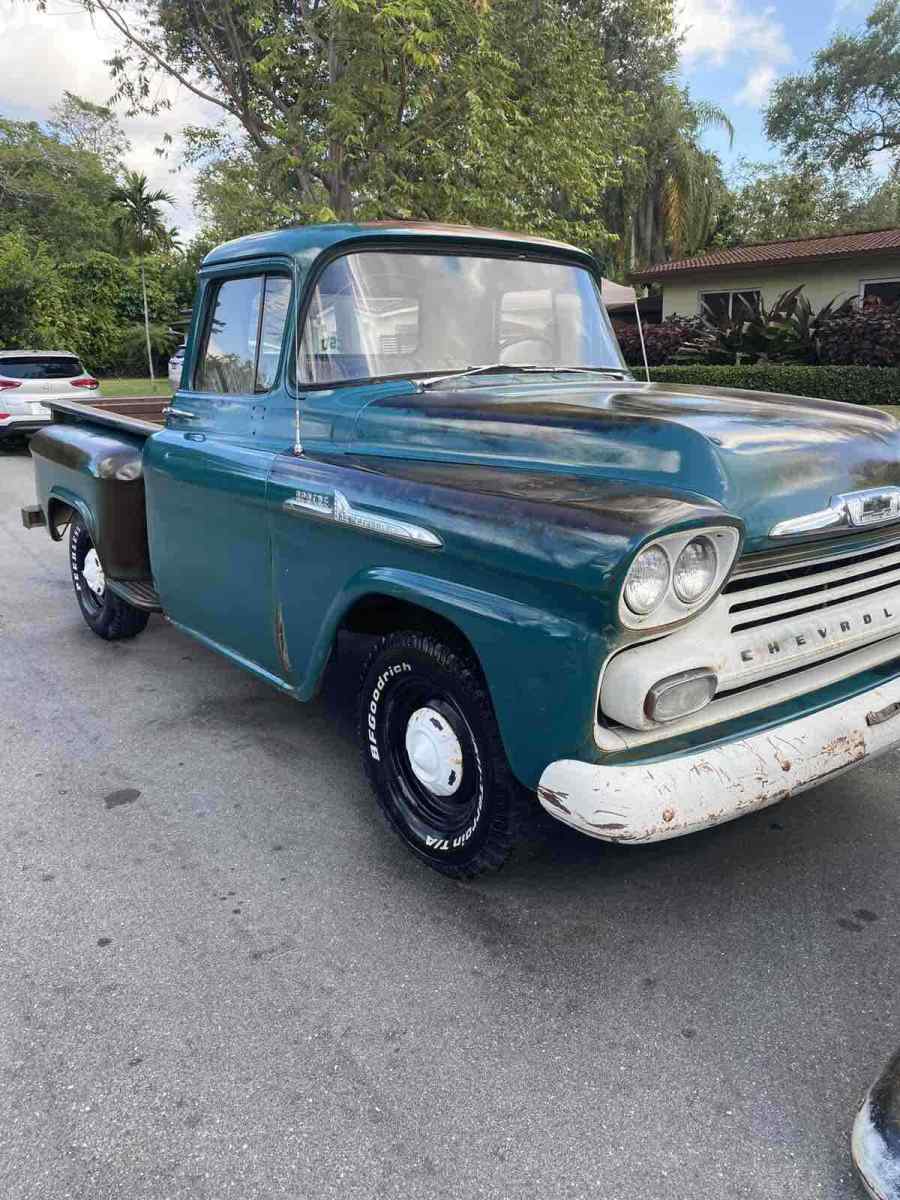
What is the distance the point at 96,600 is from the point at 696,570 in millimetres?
3948

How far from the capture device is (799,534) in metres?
2.47

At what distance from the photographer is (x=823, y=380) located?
1402 cm

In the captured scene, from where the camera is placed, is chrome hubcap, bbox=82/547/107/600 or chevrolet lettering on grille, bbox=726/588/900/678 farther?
chrome hubcap, bbox=82/547/107/600

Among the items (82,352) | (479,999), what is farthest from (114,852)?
(82,352)

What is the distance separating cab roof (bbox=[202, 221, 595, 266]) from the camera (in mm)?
3266

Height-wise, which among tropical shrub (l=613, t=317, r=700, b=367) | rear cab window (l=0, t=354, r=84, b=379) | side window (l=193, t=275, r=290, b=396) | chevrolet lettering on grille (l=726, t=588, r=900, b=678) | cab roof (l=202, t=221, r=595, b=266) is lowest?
chevrolet lettering on grille (l=726, t=588, r=900, b=678)

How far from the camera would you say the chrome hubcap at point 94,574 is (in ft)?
16.1

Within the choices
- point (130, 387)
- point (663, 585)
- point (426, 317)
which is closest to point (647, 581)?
point (663, 585)

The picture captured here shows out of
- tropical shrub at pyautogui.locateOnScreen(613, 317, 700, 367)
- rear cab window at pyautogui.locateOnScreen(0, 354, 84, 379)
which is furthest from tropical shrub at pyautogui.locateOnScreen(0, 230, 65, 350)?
tropical shrub at pyautogui.locateOnScreen(613, 317, 700, 367)

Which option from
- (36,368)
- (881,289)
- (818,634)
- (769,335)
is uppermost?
(881,289)

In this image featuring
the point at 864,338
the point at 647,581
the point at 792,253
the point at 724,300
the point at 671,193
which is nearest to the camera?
the point at 647,581

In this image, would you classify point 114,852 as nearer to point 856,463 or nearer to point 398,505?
A: point 398,505

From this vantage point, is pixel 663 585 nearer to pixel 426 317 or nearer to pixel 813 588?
pixel 813 588

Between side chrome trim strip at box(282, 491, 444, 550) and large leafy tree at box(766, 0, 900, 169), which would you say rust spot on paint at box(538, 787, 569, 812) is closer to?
side chrome trim strip at box(282, 491, 444, 550)
